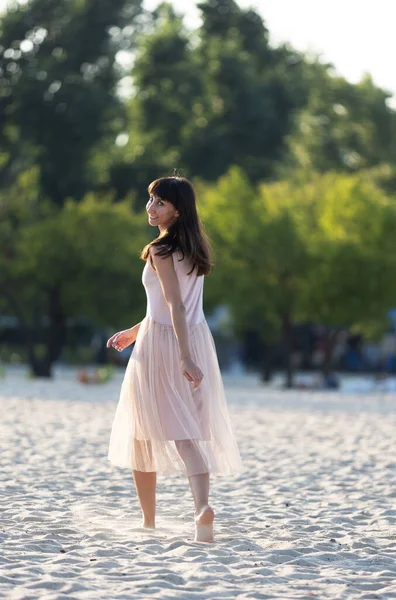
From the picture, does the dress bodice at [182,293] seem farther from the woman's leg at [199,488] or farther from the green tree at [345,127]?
the green tree at [345,127]

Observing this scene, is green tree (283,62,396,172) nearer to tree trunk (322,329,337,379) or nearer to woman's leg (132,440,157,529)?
tree trunk (322,329,337,379)

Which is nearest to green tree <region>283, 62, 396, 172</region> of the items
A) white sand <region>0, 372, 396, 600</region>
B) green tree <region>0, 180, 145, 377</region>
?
green tree <region>0, 180, 145, 377</region>

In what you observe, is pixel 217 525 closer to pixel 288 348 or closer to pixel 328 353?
pixel 288 348

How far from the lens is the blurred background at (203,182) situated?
1266 inches

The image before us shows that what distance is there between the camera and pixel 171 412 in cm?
660

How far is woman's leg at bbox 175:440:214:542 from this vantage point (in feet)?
21.3

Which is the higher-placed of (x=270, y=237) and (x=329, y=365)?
(x=270, y=237)

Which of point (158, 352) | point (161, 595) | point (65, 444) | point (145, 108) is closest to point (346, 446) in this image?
point (65, 444)

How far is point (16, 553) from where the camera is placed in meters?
6.15

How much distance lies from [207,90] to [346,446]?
3966 centimetres

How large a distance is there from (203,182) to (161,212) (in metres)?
41.1

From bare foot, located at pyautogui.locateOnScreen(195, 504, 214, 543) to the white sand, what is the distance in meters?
0.06

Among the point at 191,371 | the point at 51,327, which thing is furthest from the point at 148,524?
the point at 51,327

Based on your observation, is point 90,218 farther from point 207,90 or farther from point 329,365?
point 207,90
